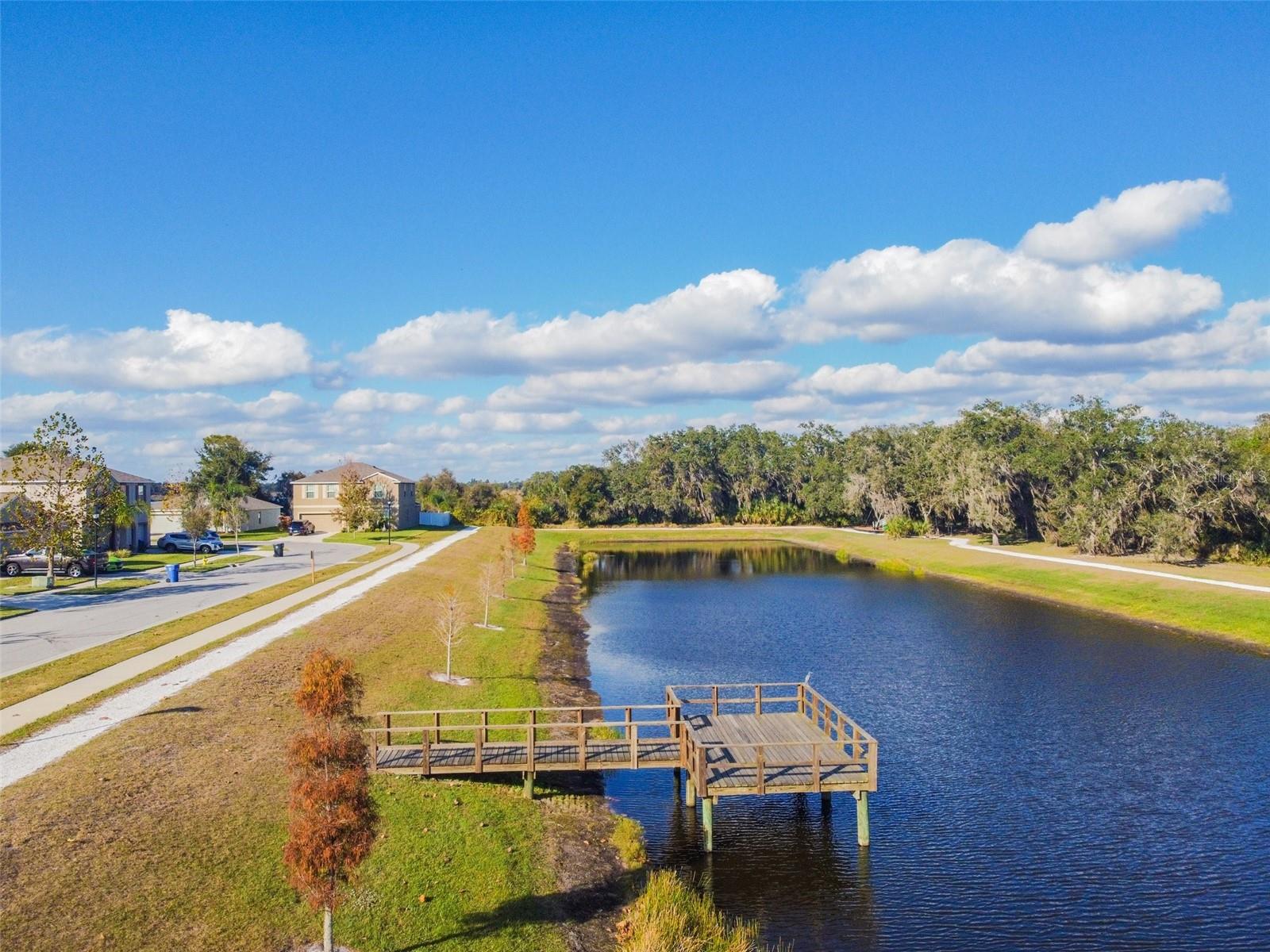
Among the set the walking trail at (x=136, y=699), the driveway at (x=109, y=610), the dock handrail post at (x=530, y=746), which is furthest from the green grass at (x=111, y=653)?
the dock handrail post at (x=530, y=746)

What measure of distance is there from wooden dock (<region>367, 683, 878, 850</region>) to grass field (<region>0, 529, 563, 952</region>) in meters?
0.86

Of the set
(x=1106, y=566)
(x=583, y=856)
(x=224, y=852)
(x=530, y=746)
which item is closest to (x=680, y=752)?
(x=530, y=746)

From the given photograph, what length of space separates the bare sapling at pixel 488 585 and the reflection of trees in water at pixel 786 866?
2032 cm

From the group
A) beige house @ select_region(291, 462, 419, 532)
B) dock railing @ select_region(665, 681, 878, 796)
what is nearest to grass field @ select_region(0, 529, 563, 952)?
dock railing @ select_region(665, 681, 878, 796)

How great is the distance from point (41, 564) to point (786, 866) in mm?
55571

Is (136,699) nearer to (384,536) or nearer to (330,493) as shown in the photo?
(384,536)

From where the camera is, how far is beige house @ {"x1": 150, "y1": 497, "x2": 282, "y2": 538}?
9181cm

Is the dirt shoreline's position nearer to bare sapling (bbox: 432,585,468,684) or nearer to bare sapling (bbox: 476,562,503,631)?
bare sapling (bbox: 432,585,468,684)

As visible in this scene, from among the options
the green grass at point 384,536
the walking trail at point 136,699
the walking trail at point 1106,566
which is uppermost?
the green grass at point 384,536

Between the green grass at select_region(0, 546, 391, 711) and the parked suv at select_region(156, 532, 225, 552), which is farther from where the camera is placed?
the parked suv at select_region(156, 532, 225, 552)

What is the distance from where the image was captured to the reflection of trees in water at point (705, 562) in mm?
76250

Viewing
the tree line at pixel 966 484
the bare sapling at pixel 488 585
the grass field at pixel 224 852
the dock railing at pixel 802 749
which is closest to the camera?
the grass field at pixel 224 852

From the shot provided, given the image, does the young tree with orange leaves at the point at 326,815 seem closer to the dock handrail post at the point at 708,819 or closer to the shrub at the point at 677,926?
the shrub at the point at 677,926

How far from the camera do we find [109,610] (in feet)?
134
